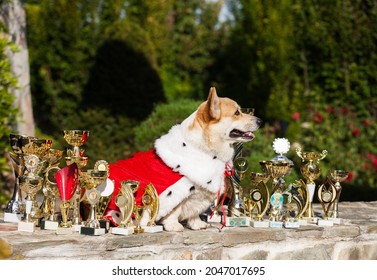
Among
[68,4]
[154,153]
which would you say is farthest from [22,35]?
[154,153]

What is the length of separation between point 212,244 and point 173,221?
268 mm

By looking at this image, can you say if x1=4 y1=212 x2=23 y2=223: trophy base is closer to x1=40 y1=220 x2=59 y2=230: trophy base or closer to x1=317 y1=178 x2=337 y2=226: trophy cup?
x1=40 y1=220 x2=59 y2=230: trophy base

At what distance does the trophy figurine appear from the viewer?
12.3 ft

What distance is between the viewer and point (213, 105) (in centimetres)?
389

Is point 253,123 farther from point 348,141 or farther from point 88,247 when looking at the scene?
point 348,141

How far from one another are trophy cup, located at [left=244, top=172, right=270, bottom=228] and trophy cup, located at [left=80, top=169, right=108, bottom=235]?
1051mm

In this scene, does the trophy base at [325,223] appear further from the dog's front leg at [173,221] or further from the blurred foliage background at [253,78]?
the blurred foliage background at [253,78]

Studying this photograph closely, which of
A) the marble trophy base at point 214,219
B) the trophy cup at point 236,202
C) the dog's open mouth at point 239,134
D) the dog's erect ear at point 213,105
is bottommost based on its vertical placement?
the marble trophy base at point 214,219

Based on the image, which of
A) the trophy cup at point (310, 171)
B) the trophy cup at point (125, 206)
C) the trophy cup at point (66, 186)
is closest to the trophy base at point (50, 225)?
the trophy cup at point (66, 186)

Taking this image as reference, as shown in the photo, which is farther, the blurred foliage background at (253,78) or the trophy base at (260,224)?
the blurred foliage background at (253,78)

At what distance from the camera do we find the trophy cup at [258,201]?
13.9ft

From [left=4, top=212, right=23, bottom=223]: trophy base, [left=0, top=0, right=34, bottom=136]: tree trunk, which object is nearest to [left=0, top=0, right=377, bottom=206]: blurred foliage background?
[left=0, top=0, right=34, bottom=136]: tree trunk

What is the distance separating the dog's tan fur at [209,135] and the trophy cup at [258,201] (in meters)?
0.40

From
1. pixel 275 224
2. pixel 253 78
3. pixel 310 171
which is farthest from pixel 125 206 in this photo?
pixel 253 78
